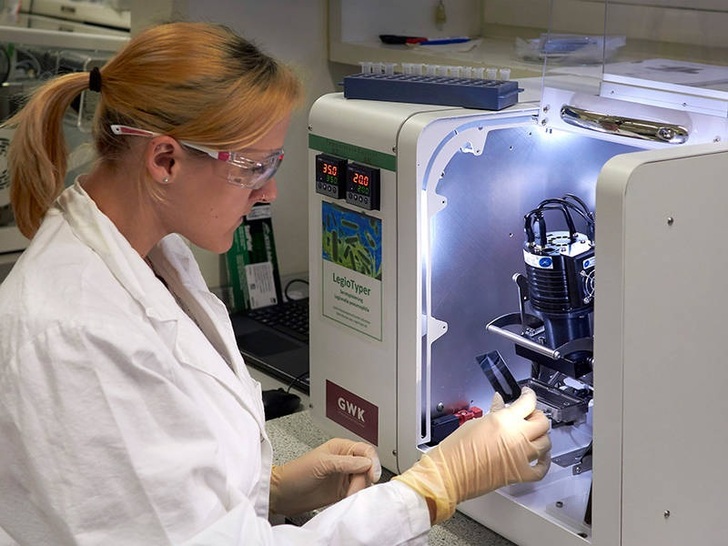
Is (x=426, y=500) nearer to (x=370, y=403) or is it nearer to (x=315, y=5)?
(x=370, y=403)

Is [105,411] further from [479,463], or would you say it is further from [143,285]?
[479,463]

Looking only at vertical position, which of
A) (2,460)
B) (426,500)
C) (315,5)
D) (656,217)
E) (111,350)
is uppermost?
(315,5)

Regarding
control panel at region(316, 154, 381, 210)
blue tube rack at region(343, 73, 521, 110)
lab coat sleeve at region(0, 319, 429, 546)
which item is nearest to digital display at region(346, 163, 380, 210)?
control panel at region(316, 154, 381, 210)

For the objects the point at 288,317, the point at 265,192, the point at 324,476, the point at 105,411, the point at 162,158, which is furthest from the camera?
the point at 288,317

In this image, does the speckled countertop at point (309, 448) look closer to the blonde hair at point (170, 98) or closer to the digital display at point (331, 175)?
the digital display at point (331, 175)

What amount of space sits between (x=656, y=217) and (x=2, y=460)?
0.77m

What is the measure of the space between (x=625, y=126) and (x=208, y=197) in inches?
22.2

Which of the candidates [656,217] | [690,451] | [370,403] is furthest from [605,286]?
[370,403]

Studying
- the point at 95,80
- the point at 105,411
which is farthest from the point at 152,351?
the point at 95,80

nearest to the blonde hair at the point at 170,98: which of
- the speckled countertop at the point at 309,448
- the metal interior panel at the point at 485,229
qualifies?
the metal interior panel at the point at 485,229

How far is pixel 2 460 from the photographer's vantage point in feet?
3.51

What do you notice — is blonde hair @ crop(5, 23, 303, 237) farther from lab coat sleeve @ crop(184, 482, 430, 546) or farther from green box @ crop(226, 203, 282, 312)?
green box @ crop(226, 203, 282, 312)

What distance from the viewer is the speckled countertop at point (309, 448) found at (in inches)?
56.4

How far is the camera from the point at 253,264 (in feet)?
8.13
